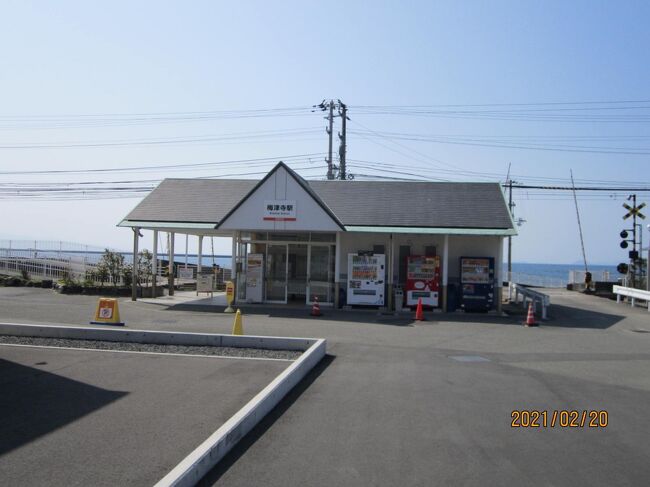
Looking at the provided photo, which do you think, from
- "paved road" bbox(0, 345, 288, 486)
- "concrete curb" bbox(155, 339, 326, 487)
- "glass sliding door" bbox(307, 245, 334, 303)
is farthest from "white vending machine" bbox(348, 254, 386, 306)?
"concrete curb" bbox(155, 339, 326, 487)

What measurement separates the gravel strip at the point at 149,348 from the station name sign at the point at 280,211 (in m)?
9.46

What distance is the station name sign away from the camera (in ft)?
68.6

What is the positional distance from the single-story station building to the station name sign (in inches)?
1.5

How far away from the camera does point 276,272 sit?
23.1 m

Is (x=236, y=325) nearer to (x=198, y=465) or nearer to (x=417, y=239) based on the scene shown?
(x=198, y=465)

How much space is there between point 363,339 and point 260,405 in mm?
7478

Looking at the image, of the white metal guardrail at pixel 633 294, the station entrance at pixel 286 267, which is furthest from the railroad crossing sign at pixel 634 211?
the station entrance at pixel 286 267

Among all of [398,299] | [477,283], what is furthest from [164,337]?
[477,283]

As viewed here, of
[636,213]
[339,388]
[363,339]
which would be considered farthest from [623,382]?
[636,213]

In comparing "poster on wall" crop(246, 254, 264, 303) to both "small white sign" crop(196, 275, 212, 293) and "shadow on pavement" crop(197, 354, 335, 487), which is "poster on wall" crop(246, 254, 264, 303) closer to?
"small white sign" crop(196, 275, 212, 293)

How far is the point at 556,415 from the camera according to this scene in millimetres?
7273

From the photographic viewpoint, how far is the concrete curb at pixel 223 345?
16.2 ft

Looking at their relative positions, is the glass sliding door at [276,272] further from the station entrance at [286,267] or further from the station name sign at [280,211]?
the station name sign at [280,211]

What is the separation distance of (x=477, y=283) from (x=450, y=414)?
1458 centimetres
